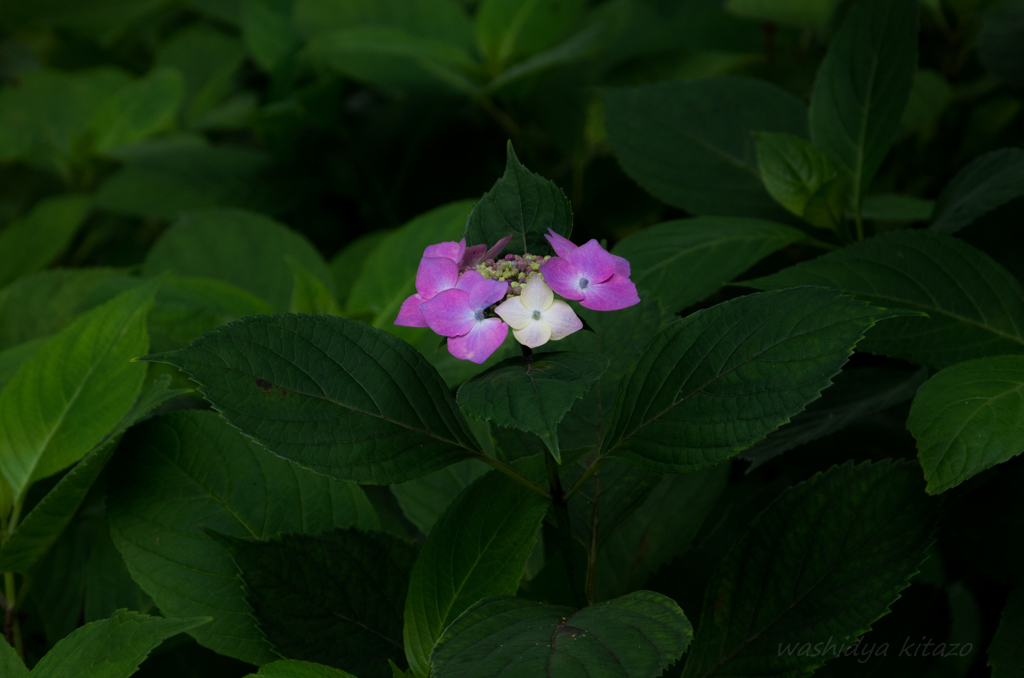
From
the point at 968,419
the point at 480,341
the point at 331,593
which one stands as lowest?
the point at 331,593

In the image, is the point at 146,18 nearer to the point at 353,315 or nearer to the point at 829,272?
the point at 353,315

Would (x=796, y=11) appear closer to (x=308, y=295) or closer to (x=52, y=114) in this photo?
(x=308, y=295)

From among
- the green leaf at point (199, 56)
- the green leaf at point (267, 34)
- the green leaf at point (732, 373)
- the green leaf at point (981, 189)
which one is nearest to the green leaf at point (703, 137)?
the green leaf at point (981, 189)

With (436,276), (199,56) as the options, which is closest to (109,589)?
(436,276)

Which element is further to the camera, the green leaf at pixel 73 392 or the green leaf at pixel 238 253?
the green leaf at pixel 238 253

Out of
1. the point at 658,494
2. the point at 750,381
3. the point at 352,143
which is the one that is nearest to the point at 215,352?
the point at 750,381

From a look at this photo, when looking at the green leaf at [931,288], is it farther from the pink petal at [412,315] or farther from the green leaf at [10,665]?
the green leaf at [10,665]
